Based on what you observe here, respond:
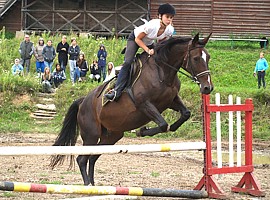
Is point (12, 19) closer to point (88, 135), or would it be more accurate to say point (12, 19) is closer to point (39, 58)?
point (39, 58)

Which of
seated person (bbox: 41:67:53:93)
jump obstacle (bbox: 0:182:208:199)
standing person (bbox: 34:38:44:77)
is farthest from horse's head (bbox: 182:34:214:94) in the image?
standing person (bbox: 34:38:44:77)

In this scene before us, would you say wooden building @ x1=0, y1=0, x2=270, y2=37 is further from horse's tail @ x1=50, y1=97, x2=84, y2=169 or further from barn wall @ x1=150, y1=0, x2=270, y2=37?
horse's tail @ x1=50, y1=97, x2=84, y2=169

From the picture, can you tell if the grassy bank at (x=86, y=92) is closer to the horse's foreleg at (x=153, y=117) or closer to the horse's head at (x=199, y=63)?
the horse's foreleg at (x=153, y=117)

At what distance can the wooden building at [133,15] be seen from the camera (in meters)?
33.8

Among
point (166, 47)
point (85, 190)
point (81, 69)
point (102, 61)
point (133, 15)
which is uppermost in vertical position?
point (133, 15)

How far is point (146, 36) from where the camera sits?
10.1 m

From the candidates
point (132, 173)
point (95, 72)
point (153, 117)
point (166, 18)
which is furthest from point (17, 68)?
point (153, 117)

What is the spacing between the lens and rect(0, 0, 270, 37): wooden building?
111 ft

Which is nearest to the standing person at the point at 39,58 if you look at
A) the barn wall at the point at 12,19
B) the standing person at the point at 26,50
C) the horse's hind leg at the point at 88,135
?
the standing person at the point at 26,50

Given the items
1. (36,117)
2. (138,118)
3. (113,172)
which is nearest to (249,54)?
(36,117)

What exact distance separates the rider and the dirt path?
4.92 ft

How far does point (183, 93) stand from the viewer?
21.1 m

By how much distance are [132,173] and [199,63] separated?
3.30 metres

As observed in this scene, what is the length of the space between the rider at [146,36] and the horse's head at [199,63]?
57 centimetres
